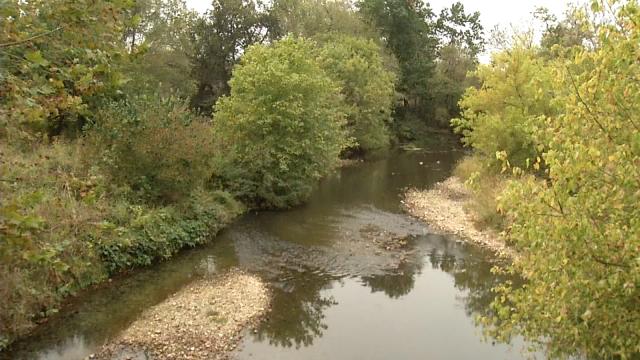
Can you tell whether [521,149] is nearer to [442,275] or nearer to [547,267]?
[442,275]

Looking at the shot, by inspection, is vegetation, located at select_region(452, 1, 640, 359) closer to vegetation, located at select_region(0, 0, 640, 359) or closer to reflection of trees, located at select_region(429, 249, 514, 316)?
vegetation, located at select_region(0, 0, 640, 359)

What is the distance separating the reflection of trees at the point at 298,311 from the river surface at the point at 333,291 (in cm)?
3

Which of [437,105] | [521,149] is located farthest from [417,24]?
[521,149]

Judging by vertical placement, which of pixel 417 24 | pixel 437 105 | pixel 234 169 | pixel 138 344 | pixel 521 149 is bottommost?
pixel 138 344

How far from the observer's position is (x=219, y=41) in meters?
45.9

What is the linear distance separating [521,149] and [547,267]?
24333 millimetres

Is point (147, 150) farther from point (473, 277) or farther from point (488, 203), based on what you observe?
point (488, 203)

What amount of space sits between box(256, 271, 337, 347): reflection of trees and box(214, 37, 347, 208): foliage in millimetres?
9464

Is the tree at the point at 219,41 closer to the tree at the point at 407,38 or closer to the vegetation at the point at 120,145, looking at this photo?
the vegetation at the point at 120,145

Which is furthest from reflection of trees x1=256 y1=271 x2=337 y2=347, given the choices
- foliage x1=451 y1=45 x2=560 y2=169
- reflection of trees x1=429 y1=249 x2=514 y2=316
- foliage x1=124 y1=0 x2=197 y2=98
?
foliage x1=124 y1=0 x2=197 y2=98

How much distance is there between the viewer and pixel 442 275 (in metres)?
19.8

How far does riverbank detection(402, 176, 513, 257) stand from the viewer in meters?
23.2

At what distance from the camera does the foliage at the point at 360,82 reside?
141ft

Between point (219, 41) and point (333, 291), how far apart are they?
33.7m
